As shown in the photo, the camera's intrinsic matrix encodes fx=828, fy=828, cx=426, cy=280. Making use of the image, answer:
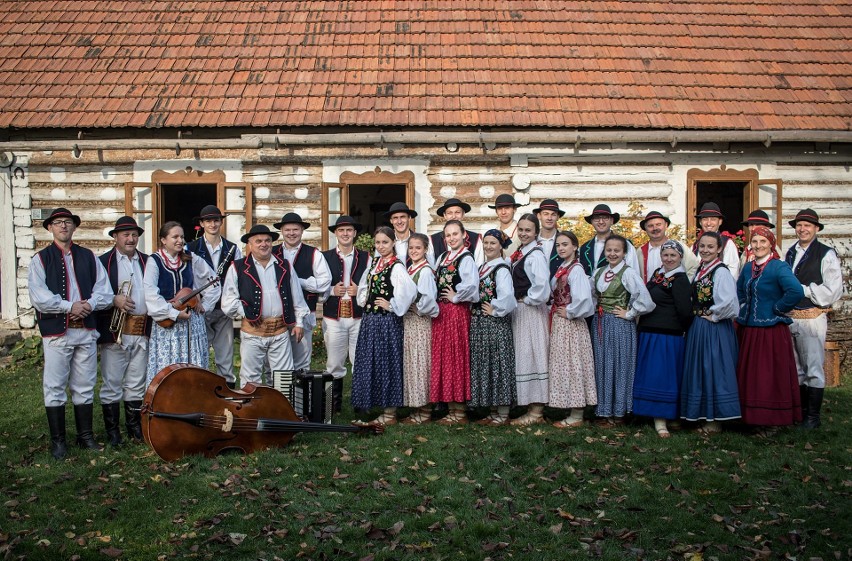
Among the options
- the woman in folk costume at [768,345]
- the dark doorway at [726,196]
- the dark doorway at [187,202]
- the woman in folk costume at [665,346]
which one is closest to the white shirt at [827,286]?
the woman in folk costume at [768,345]

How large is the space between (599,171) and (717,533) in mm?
6831

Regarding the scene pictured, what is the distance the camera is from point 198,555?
4191 millimetres

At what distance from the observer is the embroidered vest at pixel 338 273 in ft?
24.8

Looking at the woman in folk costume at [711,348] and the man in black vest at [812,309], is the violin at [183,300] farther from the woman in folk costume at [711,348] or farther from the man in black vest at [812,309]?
the man in black vest at [812,309]

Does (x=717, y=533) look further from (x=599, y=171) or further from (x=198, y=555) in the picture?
(x=599, y=171)

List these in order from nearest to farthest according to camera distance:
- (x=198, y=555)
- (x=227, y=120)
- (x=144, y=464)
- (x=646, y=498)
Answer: (x=198, y=555)
(x=646, y=498)
(x=144, y=464)
(x=227, y=120)

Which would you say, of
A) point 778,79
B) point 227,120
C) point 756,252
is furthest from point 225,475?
point 778,79

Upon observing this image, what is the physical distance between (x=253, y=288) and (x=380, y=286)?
101cm

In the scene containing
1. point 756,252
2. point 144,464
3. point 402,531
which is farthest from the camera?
point 756,252

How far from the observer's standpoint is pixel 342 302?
297 inches

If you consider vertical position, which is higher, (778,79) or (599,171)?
(778,79)

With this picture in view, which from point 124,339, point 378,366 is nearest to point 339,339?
point 378,366

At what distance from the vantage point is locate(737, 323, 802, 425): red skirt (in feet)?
20.6

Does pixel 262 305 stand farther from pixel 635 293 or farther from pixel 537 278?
pixel 635 293
